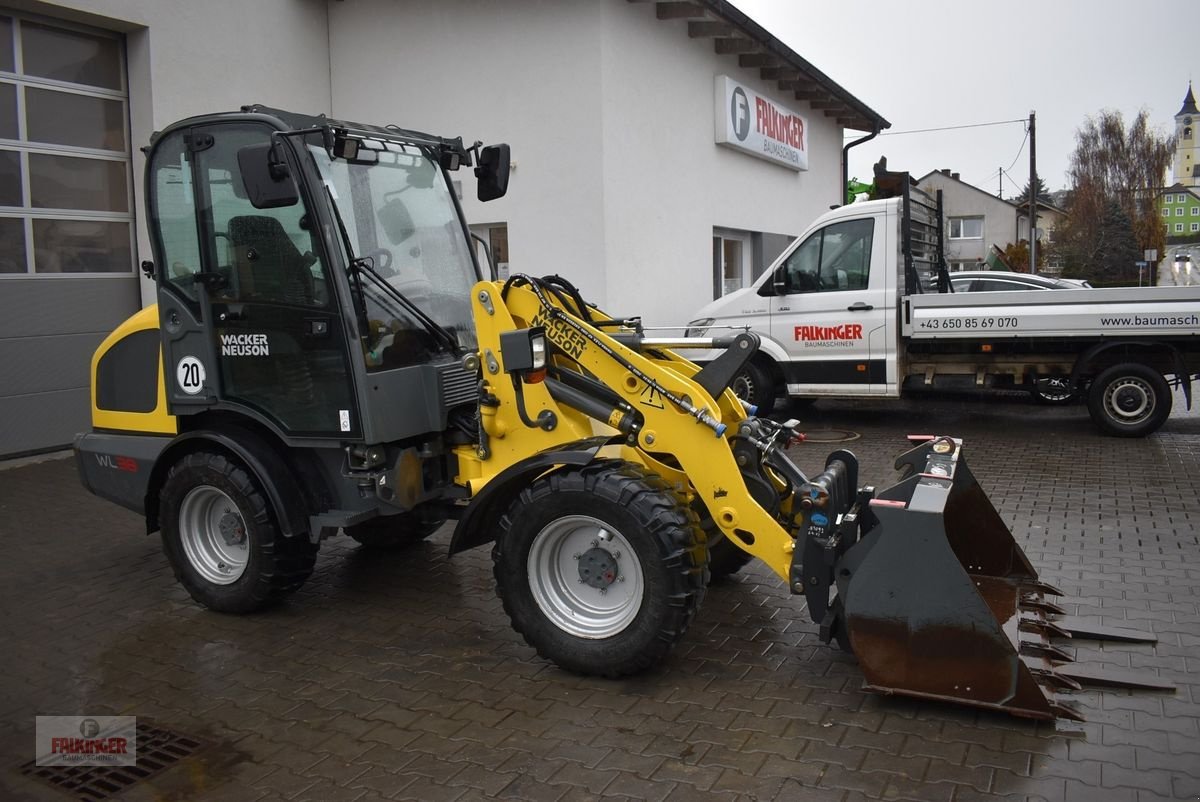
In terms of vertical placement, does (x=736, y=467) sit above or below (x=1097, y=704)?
above

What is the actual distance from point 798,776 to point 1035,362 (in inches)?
332

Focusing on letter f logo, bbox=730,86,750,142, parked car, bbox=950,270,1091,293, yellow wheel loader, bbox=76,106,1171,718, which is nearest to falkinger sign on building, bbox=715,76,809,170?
letter f logo, bbox=730,86,750,142

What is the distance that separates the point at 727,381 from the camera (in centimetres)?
486

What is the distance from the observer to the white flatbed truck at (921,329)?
10.5m

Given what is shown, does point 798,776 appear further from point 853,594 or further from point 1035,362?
point 1035,362

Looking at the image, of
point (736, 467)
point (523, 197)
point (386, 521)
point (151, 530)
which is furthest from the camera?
point (523, 197)

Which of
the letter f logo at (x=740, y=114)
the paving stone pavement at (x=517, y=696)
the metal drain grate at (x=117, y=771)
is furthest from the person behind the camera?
the letter f logo at (x=740, y=114)

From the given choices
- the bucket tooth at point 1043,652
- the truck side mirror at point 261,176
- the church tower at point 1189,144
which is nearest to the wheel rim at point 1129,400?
the bucket tooth at point 1043,652

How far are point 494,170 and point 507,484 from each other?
1.99 m

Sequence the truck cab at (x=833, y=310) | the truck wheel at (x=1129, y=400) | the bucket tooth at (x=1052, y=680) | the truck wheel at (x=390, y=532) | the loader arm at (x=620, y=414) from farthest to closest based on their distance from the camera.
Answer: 1. the truck cab at (x=833, y=310)
2. the truck wheel at (x=1129, y=400)
3. the truck wheel at (x=390, y=532)
4. the loader arm at (x=620, y=414)
5. the bucket tooth at (x=1052, y=680)

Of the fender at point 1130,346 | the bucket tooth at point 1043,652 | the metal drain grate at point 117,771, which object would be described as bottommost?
the metal drain grate at point 117,771

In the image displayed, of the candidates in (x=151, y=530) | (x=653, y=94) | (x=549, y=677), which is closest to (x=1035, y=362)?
(x=653, y=94)

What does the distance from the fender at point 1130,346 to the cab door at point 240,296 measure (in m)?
8.44

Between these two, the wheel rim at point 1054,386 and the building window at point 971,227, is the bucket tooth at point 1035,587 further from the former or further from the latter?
the building window at point 971,227
